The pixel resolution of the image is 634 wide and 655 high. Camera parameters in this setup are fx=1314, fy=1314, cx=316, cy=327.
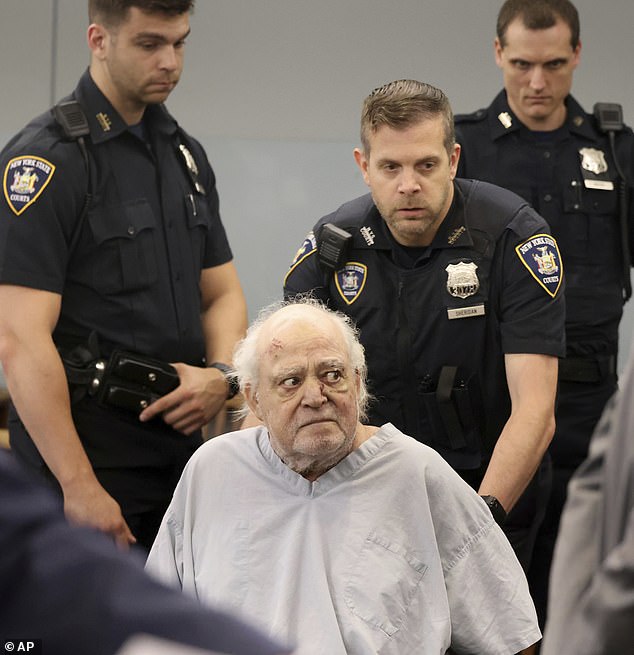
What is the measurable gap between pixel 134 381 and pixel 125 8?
789mm

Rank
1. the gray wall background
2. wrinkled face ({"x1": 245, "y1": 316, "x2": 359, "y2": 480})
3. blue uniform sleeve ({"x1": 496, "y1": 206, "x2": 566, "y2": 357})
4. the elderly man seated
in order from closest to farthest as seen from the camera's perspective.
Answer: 1. the elderly man seated
2. wrinkled face ({"x1": 245, "y1": 316, "x2": 359, "y2": 480})
3. blue uniform sleeve ({"x1": 496, "y1": 206, "x2": 566, "y2": 357})
4. the gray wall background

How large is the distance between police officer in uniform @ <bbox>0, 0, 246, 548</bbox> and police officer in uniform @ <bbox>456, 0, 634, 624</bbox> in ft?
2.76

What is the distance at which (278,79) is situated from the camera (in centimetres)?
445

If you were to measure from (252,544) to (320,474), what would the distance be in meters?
0.17

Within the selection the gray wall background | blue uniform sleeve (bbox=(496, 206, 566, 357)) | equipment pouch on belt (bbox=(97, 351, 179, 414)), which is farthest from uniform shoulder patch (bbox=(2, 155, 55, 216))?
the gray wall background

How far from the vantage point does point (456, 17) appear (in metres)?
4.38

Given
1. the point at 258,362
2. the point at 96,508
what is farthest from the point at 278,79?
the point at 258,362

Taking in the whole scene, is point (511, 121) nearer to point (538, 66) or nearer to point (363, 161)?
point (538, 66)

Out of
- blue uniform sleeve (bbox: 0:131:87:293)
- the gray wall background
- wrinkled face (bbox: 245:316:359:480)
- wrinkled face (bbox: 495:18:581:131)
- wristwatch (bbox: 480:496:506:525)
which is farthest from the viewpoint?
the gray wall background

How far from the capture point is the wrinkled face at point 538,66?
3264 mm

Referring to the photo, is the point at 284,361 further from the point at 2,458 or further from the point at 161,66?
the point at 2,458

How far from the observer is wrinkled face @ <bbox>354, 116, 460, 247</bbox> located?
103 inches

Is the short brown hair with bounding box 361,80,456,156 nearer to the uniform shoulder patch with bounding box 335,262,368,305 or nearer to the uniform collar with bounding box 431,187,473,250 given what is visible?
the uniform collar with bounding box 431,187,473,250

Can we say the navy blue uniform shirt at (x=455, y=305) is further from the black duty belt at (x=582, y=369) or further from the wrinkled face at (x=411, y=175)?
the black duty belt at (x=582, y=369)
